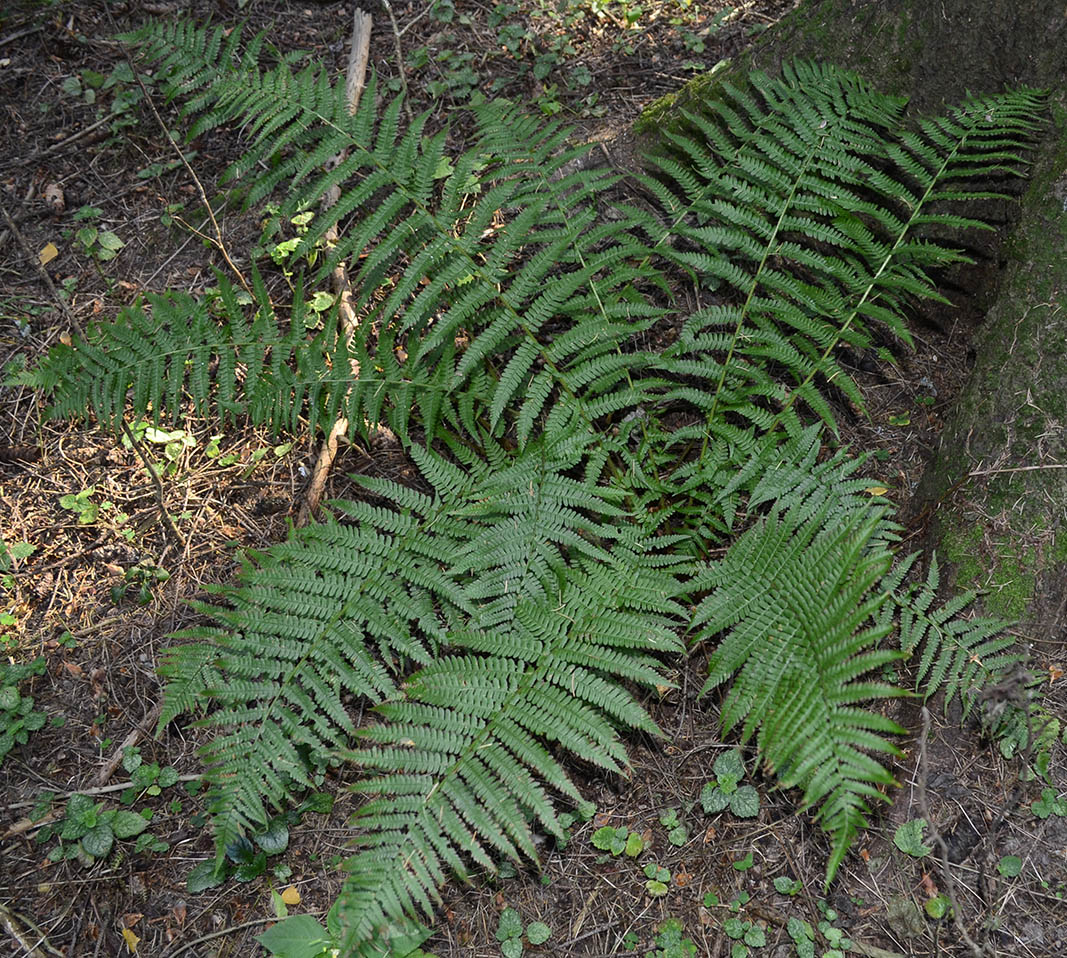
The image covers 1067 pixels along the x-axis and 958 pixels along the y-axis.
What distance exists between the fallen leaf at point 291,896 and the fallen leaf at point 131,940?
0.47 meters

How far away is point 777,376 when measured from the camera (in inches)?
137

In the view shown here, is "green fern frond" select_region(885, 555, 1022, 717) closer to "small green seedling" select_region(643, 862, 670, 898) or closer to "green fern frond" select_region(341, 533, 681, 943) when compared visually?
"green fern frond" select_region(341, 533, 681, 943)

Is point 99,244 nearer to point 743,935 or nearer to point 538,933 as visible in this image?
point 538,933

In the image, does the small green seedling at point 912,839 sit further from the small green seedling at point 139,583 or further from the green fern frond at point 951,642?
the small green seedling at point 139,583

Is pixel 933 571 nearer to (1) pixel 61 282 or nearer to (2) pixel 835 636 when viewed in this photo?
(2) pixel 835 636

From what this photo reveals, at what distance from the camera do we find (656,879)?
8.49ft

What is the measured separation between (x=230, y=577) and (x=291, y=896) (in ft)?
3.99

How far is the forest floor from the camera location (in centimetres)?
250

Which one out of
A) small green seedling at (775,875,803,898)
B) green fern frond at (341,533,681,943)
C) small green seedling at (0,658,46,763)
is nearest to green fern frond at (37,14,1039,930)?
green fern frond at (341,533,681,943)

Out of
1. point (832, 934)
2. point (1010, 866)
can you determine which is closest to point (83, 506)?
point (832, 934)

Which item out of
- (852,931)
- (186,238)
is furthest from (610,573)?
(186,238)

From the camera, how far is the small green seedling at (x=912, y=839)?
97.7 inches

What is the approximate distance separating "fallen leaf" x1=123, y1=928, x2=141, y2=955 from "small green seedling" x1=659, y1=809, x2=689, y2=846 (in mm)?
1690

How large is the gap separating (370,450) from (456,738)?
1524 millimetres
